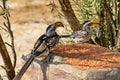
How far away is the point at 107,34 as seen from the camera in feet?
8.61

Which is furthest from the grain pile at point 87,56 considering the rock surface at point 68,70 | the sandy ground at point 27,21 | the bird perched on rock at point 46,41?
the sandy ground at point 27,21

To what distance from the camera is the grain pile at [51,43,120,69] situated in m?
1.64

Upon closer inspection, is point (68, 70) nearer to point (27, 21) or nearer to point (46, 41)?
point (46, 41)

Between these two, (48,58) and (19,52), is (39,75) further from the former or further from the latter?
(19,52)

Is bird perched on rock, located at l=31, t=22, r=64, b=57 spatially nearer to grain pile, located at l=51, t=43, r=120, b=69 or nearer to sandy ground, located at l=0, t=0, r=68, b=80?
grain pile, located at l=51, t=43, r=120, b=69

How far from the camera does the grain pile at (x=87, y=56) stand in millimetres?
1639

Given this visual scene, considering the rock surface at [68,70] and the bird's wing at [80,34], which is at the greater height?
the bird's wing at [80,34]

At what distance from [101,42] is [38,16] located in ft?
11.2

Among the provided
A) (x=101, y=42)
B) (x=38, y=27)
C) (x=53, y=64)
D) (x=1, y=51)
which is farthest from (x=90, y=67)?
(x=38, y=27)

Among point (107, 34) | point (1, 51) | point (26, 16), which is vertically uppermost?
point (1, 51)

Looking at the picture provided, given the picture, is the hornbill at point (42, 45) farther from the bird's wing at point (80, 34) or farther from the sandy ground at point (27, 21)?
the sandy ground at point (27, 21)

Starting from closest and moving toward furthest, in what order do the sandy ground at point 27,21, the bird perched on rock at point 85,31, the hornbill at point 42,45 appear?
the hornbill at point 42,45 → the bird perched on rock at point 85,31 → the sandy ground at point 27,21

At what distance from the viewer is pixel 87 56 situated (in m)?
1.72

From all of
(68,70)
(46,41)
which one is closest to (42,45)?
(46,41)
